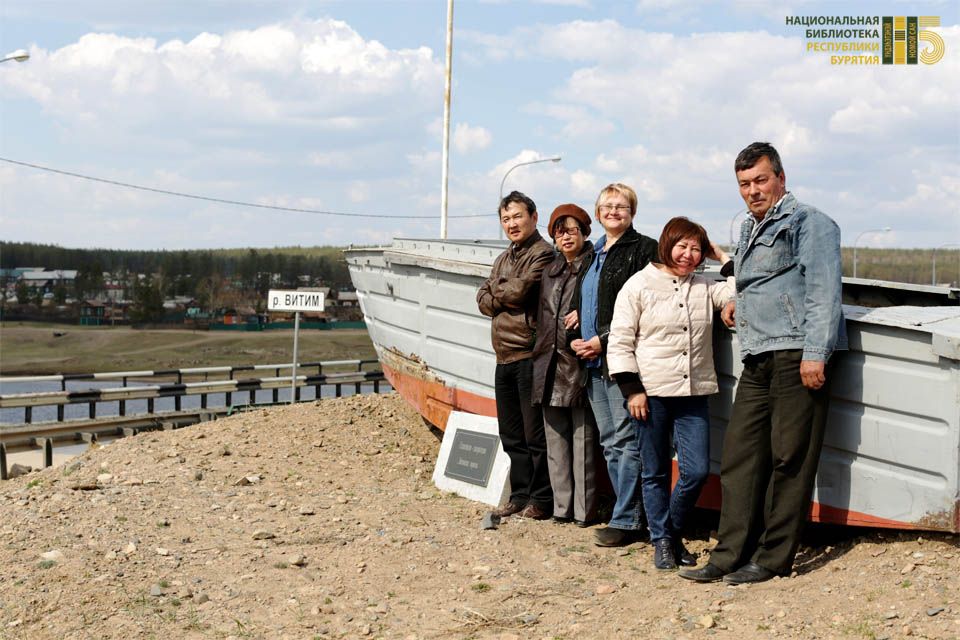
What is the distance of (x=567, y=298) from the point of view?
580cm

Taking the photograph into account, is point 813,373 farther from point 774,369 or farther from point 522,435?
point 522,435

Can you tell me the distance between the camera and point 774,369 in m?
4.67

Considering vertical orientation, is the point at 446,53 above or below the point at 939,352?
above

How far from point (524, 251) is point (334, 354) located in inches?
2780

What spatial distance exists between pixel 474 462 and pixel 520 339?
1.36 meters

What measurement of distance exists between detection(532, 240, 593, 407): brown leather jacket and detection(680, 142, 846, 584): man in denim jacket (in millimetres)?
1121

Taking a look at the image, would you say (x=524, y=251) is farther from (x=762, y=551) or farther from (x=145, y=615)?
(x=145, y=615)

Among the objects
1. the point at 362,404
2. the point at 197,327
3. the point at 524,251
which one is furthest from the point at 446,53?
the point at 197,327

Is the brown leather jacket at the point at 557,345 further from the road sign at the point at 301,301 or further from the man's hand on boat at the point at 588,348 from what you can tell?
the road sign at the point at 301,301

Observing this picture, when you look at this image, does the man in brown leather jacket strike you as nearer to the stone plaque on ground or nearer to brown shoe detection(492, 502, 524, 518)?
brown shoe detection(492, 502, 524, 518)

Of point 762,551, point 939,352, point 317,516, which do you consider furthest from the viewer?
point 317,516

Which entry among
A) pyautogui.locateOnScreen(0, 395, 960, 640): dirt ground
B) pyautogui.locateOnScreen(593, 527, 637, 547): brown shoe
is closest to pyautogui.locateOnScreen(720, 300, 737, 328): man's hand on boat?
pyautogui.locateOnScreen(0, 395, 960, 640): dirt ground

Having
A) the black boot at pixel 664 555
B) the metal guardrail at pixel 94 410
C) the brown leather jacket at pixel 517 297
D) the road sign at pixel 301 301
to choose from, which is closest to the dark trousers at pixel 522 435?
the brown leather jacket at pixel 517 297

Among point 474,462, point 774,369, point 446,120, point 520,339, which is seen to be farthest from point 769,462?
point 446,120
